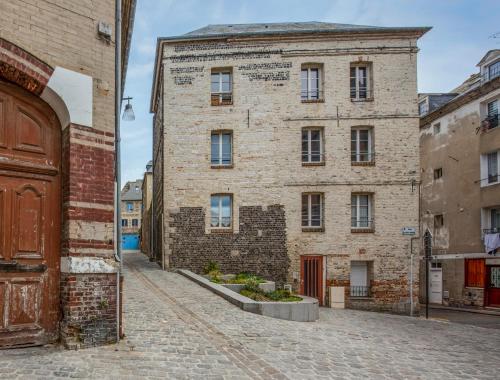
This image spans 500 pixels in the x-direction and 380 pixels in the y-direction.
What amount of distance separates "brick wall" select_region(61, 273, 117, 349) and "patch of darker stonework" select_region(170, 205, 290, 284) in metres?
12.3

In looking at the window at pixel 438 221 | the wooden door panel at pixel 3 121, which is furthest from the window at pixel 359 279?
the wooden door panel at pixel 3 121

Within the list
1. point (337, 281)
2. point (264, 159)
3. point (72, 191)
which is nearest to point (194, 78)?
point (264, 159)

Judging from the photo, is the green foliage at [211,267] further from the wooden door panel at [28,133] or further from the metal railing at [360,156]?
the wooden door panel at [28,133]

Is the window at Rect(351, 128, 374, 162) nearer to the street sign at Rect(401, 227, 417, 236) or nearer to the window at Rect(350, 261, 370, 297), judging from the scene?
the street sign at Rect(401, 227, 417, 236)

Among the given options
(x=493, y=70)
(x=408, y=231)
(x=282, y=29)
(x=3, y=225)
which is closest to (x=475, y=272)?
(x=408, y=231)

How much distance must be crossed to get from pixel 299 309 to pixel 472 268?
1555cm

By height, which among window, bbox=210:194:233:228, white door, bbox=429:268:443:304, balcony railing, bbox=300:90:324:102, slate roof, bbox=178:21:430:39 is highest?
slate roof, bbox=178:21:430:39

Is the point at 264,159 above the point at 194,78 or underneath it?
underneath

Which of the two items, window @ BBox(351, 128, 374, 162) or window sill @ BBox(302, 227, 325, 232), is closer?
window sill @ BBox(302, 227, 325, 232)

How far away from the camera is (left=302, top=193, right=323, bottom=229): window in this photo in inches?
775

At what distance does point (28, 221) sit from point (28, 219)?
0.09 ft

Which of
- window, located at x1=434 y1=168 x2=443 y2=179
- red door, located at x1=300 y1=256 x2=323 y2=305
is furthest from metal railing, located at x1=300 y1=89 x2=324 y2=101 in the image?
window, located at x1=434 y1=168 x2=443 y2=179

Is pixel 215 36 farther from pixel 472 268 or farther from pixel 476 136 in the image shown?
pixel 472 268

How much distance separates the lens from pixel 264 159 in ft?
64.2
